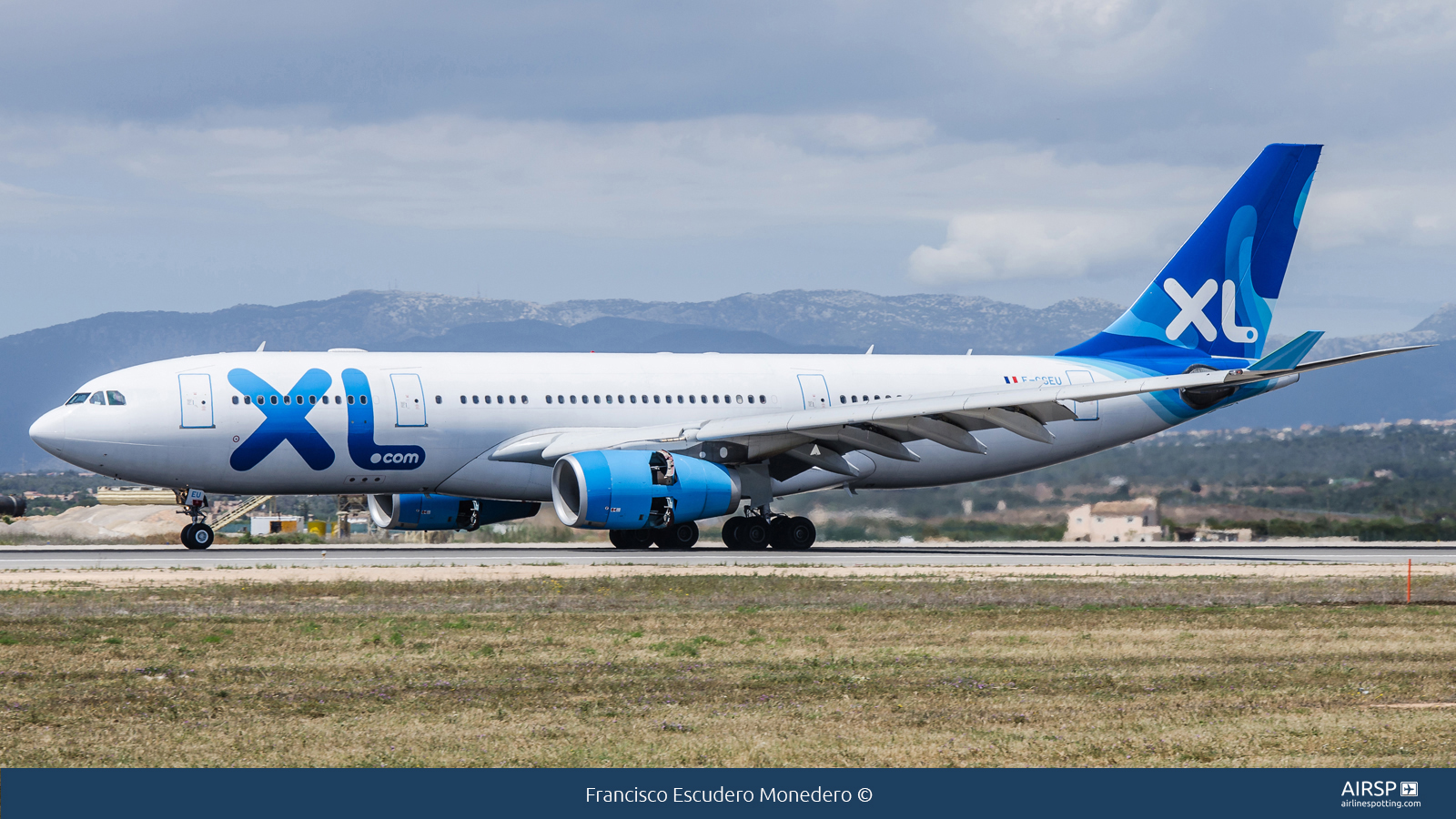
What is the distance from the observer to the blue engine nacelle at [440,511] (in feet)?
108

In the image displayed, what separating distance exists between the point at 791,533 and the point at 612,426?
4198mm

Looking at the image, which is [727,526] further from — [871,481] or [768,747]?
[768,747]

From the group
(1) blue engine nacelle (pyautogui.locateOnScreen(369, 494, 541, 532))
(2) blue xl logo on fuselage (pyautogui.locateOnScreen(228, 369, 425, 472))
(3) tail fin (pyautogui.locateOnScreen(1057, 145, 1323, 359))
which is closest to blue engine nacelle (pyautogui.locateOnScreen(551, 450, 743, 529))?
(2) blue xl logo on fuselage (pyautogui.locateOnScreen(228, 369, 425, 472))

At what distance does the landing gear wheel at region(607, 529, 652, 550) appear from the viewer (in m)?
31.6

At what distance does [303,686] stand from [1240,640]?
29.6 ft

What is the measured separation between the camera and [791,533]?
31.2 metres

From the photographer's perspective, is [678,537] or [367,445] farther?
[678,537]

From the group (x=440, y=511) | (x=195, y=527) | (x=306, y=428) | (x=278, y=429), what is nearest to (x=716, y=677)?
(x=306, y=428)

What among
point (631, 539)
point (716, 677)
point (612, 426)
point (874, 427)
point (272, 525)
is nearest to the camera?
point (716, 677)

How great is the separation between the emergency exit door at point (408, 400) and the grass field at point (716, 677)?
368 inches

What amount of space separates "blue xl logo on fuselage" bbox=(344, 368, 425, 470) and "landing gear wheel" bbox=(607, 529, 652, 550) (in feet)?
14.2

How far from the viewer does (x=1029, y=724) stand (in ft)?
35.0

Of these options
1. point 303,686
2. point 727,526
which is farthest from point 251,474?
point 303,686

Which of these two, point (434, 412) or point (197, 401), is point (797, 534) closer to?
point (434, 412)
